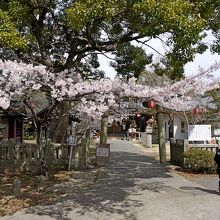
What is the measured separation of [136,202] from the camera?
10820 mm

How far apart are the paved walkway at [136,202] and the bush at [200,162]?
5.40 feet

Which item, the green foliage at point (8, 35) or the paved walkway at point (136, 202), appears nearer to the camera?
the paved walkway at point (136, 202)

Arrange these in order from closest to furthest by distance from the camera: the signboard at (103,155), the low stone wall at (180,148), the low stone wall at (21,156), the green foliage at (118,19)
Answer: the green foliage at (118,19)
the low stone wall at (21,156)
the low stone wall at (180,148)
the signboard at (103,155)

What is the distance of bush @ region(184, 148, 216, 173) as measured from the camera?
1667 centimetres

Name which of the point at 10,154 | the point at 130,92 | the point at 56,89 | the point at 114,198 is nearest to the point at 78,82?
the point at 56,89

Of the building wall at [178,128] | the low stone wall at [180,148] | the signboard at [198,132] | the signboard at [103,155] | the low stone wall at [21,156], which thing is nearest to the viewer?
the low stone wall at [21,156]

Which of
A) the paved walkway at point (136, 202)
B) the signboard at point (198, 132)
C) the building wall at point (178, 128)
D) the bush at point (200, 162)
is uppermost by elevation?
the building wall at point (178, 128)

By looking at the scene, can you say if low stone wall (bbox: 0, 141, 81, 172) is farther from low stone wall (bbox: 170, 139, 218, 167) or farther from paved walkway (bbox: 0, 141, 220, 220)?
low stone wall (bbox: 170, 139, 218, 167)

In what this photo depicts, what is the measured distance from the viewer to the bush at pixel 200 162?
54.7 ft

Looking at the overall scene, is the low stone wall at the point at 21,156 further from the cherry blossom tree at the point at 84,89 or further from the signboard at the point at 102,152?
the cherry blossom tree at the point at 84,89

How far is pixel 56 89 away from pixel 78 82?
31.7 inches

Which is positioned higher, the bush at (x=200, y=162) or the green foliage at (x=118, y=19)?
the green foliage at (x=118, y=19)

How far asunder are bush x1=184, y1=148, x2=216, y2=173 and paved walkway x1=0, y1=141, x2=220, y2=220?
5.40ft

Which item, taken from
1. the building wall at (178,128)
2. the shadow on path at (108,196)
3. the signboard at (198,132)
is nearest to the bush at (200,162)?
the shadow on path at (108,196)
